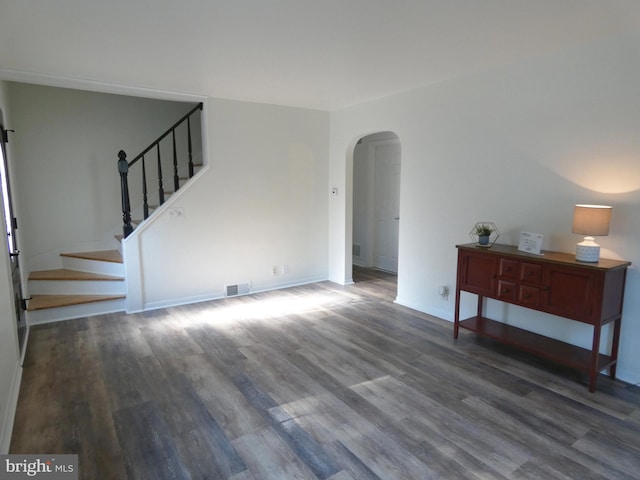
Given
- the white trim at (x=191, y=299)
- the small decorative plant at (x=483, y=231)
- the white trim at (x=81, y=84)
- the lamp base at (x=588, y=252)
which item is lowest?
the white trim at (x=191, y=299)

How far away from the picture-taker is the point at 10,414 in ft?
7.81

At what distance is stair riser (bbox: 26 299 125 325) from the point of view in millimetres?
4121

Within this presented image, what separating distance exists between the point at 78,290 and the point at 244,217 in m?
2.14

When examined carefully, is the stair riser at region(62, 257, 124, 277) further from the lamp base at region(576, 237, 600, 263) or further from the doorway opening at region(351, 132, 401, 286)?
the lamp base at region(576, 237, 600, 263)

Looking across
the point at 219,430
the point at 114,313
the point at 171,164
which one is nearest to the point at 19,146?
the point at 171,164

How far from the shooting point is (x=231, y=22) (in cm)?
253

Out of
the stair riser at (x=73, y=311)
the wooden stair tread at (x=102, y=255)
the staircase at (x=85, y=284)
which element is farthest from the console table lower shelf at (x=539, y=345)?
the wooden stair tread at (x=102, y=255)

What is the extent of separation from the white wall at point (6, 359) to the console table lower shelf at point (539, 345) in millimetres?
3443

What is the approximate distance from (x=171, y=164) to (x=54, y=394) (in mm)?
3805

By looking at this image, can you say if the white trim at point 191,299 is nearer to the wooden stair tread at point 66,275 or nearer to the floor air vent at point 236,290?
the floor air vent at point 236,290

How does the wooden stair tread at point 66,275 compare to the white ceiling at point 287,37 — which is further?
the wooden stair tread at point 66,275

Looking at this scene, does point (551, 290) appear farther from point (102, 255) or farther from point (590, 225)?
point (102, 255)

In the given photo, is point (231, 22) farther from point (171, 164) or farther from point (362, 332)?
point (171, 164)

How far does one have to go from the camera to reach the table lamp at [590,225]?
2.67m
